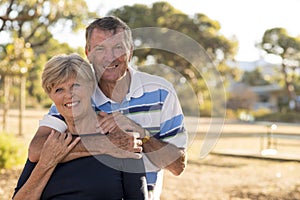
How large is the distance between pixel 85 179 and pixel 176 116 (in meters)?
0.53

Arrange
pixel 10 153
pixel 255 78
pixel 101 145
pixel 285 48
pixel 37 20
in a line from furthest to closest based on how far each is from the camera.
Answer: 1. pixel 255 78
2. pixel 285 48
3. pixel 37 20
4. pixel 10 153
5. pixel 101 145

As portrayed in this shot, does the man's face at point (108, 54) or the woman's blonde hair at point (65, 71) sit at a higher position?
the man's face at point (108, 54)

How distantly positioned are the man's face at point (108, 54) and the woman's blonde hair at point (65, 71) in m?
0.22

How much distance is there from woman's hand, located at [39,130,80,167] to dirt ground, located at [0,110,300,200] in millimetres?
5066

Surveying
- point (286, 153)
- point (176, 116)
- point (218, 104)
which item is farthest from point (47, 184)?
point (286, 153)

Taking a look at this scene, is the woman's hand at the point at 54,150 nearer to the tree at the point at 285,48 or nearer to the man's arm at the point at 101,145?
the man's arm at the point at 101,145

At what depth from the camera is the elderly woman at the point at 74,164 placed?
1535 mm

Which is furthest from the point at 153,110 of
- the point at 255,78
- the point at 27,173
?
the point at 255,78

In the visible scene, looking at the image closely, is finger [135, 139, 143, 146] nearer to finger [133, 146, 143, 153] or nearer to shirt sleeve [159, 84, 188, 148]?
finger [133, 146, 143, 153]

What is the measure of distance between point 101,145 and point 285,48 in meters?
38.0

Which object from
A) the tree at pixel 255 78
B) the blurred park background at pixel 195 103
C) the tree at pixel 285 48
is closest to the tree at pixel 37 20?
the blurred park background at pixel 195 103

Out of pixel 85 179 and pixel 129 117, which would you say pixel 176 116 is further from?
pixel 85 179

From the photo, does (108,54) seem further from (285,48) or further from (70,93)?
(285,48)

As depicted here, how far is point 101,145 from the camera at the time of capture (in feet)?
5.14
